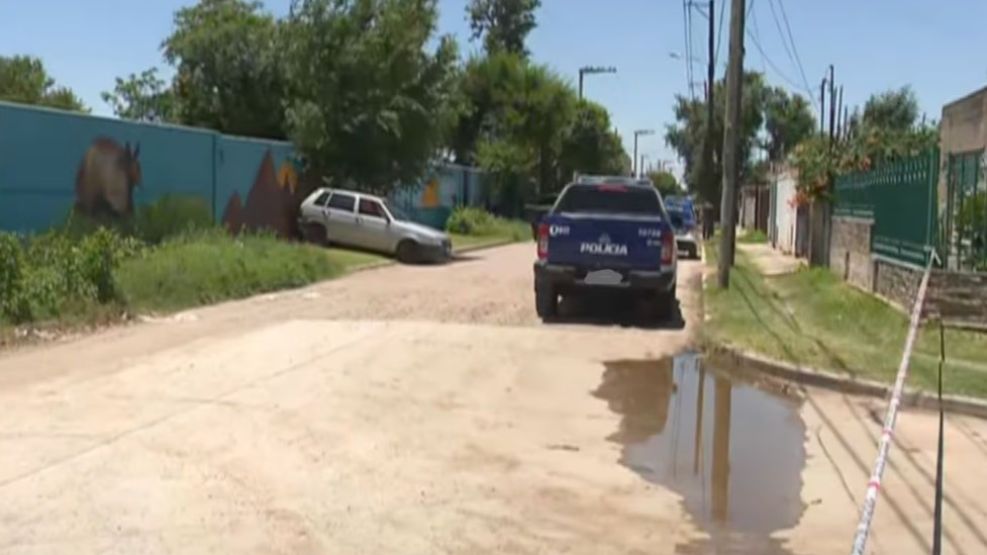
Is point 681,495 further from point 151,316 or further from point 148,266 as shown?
point 148,266

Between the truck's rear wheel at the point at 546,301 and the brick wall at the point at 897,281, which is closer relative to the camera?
the brick wall at the point at 897,281

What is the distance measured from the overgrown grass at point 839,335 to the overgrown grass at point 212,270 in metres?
7.37

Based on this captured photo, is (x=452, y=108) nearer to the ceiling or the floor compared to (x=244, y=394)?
nearer to the ceiling

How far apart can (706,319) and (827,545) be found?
1089 centimetres

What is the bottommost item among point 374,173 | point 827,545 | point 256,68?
point 827,545

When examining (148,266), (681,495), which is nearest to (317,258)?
(148,266)

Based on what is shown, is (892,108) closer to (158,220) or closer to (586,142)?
(586,142)

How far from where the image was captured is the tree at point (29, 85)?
54531mm

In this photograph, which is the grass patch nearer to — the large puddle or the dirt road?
the dirt road

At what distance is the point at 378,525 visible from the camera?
673 cm

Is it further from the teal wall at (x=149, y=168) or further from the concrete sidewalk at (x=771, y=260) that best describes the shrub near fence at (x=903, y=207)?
the teal wall at (x=149, y=168)

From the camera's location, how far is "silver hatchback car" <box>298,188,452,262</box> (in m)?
29.2

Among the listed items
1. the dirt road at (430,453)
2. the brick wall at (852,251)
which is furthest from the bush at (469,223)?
the dirt road at (430,453)

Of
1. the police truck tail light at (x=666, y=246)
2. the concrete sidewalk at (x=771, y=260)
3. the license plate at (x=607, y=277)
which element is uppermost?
the police truck tail light at (x=666, y=246)
